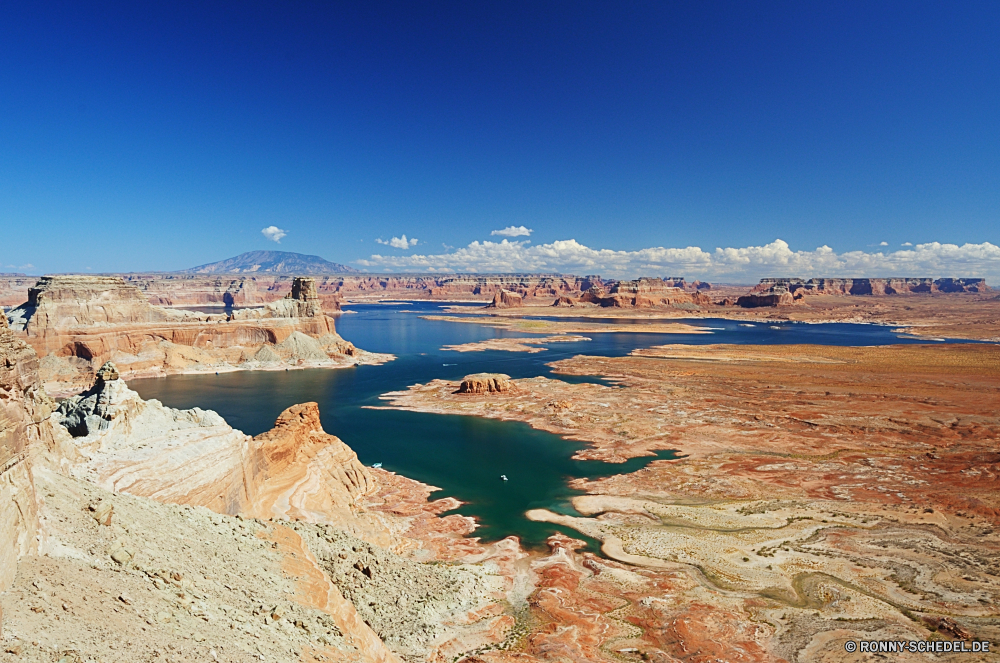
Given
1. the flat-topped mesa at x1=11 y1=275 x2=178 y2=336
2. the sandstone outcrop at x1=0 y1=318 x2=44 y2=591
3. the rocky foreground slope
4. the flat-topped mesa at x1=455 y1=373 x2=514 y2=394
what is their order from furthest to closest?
1. the flat-topped mesa at x1=11 y1=275 x2=178 y2=336
2. the flat-topped mesa at x1=455 y1=373 x2=514 y2=394
3. the rocky foreground slope
4. the sandstone outcrop at x1=0 y1=318 x2=44 y2=591

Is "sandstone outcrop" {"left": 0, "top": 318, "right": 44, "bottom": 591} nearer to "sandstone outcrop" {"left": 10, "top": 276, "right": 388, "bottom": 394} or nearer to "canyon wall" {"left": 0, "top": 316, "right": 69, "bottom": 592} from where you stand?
"canyon wall" {"left": 0, "top": 316, "right": 69, "bottom": 592}

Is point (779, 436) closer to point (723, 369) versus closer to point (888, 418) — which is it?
point (888, 418)

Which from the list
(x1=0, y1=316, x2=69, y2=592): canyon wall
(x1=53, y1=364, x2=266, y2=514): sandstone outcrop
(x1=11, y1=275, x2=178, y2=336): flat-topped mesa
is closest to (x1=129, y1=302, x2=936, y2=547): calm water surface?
(x1=53, y1=364, x2=266, y2=514): sandstone outcrop

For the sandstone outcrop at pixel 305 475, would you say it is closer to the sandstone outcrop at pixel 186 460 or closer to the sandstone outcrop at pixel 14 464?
the sandstone outcrop at pixel 186 460

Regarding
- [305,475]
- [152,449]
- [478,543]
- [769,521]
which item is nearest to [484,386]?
[305,475]

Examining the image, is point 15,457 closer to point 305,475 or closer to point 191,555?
point 191,555
